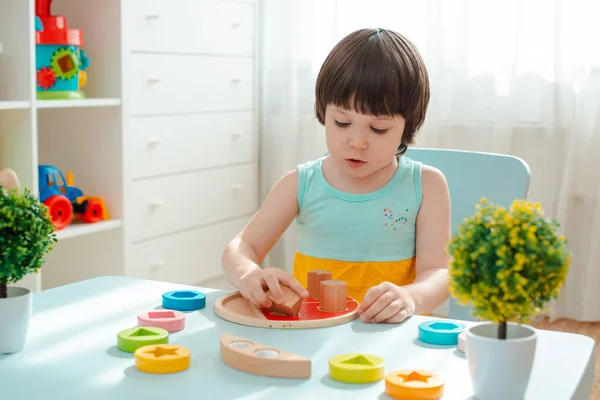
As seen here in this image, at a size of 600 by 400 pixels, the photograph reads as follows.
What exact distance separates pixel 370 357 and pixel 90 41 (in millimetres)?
2063

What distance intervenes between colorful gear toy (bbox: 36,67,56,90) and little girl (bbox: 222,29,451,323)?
116cm

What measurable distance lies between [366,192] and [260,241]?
0.70 feet

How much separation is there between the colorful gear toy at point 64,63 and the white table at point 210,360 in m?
1.43

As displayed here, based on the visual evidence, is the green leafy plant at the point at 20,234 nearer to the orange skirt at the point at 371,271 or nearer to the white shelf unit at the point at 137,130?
the orange skirt at the point at 371,271

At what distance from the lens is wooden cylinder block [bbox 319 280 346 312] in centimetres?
100

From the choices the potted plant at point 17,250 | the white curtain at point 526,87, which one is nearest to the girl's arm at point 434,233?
the potted plant at point 17,250

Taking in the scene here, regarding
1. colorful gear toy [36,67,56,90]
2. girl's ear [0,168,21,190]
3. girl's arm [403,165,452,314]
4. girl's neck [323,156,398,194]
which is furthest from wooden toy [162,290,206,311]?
colorful gear toy [36,67,56,90]

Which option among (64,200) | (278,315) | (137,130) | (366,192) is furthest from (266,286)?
(137,130)

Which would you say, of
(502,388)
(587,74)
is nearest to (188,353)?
(502,388)

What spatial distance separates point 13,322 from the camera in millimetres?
856

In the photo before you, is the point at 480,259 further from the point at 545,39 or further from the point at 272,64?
the point at 272,64

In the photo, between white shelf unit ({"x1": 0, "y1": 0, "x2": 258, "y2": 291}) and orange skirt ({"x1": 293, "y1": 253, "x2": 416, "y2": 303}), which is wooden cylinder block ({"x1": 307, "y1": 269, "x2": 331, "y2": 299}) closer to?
orange skirt ({"x1": 293, "y1": 253, "x2": 416, "y2": 303})

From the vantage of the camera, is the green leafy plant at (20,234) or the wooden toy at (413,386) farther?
the green leafy plant at (20,234)

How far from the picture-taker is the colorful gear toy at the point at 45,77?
2.35 m
